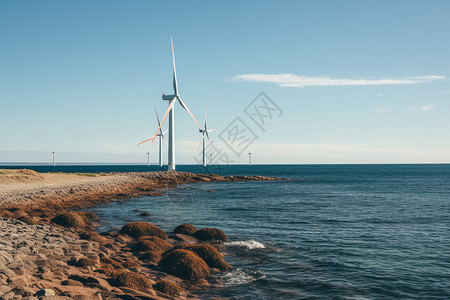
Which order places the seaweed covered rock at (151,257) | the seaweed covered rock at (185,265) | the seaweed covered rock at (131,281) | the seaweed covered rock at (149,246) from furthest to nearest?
the seaweed covered rock at (149,246), the seaweed covered rock at (151,257), the seaweed covered rock at (185,265), the seaweed covered rock at (131,281)

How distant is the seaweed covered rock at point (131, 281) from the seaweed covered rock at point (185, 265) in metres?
3.16

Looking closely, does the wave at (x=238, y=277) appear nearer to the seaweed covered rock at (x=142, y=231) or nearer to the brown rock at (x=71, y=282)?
the brown rock at (x=71, y=282)

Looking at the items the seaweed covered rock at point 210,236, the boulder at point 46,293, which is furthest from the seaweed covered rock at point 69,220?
the boulder at point 46,293

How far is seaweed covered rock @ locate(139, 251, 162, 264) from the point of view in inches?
704

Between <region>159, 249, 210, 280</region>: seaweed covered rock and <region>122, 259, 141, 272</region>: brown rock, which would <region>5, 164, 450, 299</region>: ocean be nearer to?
<region>159, 249, 210, 280</region>: seaweed covered rock

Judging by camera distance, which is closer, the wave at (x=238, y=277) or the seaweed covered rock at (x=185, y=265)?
the wave at (x=238, y=277)

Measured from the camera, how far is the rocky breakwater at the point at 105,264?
10.6 metres

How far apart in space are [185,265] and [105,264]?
3.54 m

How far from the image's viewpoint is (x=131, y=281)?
12.7 meters

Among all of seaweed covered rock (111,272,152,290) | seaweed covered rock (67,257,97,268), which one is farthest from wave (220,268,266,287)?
seaweed covered rock (67,257,97,268)

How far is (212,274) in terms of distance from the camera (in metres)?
16.6

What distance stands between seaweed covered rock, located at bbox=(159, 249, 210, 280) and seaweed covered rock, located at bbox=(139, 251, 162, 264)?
0.96 m

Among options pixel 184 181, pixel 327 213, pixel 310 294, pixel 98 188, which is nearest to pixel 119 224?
pixel 310 294

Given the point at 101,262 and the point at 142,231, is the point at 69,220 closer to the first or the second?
the point at 142,231
